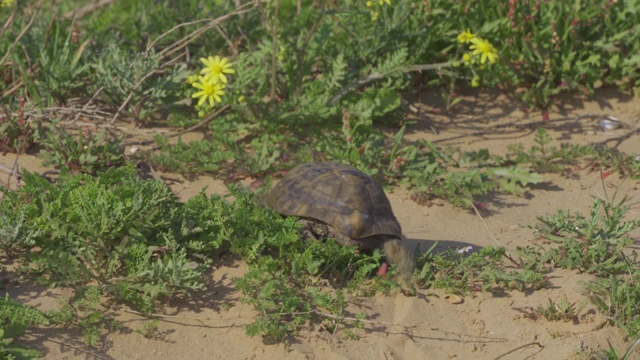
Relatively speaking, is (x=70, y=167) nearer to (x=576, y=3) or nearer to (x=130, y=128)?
(x=130, y=128)

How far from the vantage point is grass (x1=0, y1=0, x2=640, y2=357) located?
4727mm

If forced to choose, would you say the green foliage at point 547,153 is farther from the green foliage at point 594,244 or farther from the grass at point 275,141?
the green foliage at point 594,244

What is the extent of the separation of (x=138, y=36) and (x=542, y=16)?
3558 mm

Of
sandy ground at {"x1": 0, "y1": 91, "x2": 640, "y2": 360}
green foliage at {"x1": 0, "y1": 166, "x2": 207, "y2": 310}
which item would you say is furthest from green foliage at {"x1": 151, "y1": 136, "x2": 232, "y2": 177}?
green foliage at {"x1": 0, "y1": 166, "x2": 207, "y2": 310}

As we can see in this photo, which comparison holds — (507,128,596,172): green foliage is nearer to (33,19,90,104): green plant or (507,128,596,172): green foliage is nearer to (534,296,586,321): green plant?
(534,296,586,321): green plant

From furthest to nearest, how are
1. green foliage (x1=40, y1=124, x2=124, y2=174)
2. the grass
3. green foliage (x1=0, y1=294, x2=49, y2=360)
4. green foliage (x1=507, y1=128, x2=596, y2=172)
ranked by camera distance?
green foliage (x1=507, y1=128, x2=596, y2=172) < green foliage (x1=40, y1=124, x2=124, y2=174) < the grass < green foliage (x1=0, y1=294, x2=49, y2=360)

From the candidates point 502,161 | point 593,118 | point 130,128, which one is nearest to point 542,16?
point 593,118

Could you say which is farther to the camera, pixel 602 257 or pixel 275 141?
pixel 275 141

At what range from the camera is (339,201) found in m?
5.05

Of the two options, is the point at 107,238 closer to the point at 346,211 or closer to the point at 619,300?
the point at 346,211

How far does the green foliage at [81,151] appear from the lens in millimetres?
5930

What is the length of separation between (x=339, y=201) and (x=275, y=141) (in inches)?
65.7

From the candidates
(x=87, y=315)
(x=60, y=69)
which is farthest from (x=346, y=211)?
(x=60, y=69)

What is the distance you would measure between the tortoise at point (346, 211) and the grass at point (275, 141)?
111 mm
